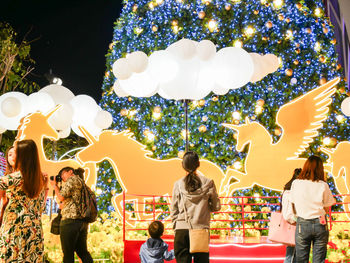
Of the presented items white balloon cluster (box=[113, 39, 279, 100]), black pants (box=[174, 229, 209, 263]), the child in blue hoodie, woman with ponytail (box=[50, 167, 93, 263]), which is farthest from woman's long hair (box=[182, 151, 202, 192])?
white balloon cluster (box=[113, 39, 279, 100])

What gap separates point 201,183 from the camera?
13.6 feet

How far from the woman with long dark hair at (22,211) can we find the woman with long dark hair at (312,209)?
2419 millimetres

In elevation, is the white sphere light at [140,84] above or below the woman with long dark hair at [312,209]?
above

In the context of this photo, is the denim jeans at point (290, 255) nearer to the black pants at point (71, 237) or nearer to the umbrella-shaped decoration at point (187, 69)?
the black pants at point (71, 237)

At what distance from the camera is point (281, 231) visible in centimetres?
516

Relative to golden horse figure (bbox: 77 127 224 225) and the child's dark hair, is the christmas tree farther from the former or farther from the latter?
the child's dark hair

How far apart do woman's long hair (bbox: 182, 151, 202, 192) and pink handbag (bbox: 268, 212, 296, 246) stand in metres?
1.51

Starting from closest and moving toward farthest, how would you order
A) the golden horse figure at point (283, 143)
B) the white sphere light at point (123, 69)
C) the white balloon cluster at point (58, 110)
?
1. the white sphere light at point (123, 69)
2. the golden horse figure at point (283, 143)
3. the white balloon cluster at point (58, 110)

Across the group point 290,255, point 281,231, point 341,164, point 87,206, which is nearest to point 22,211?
point 87,206

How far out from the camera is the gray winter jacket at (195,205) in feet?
13.3

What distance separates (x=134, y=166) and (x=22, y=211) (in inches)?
188

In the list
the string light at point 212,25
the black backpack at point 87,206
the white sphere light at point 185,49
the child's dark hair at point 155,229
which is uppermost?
the string light at point 212,25

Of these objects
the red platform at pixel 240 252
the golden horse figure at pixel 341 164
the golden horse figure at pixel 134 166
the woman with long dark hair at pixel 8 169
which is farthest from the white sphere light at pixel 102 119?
the woman with long dark hair at pixel 8 169

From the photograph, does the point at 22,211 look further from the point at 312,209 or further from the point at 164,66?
the point at 164,66
